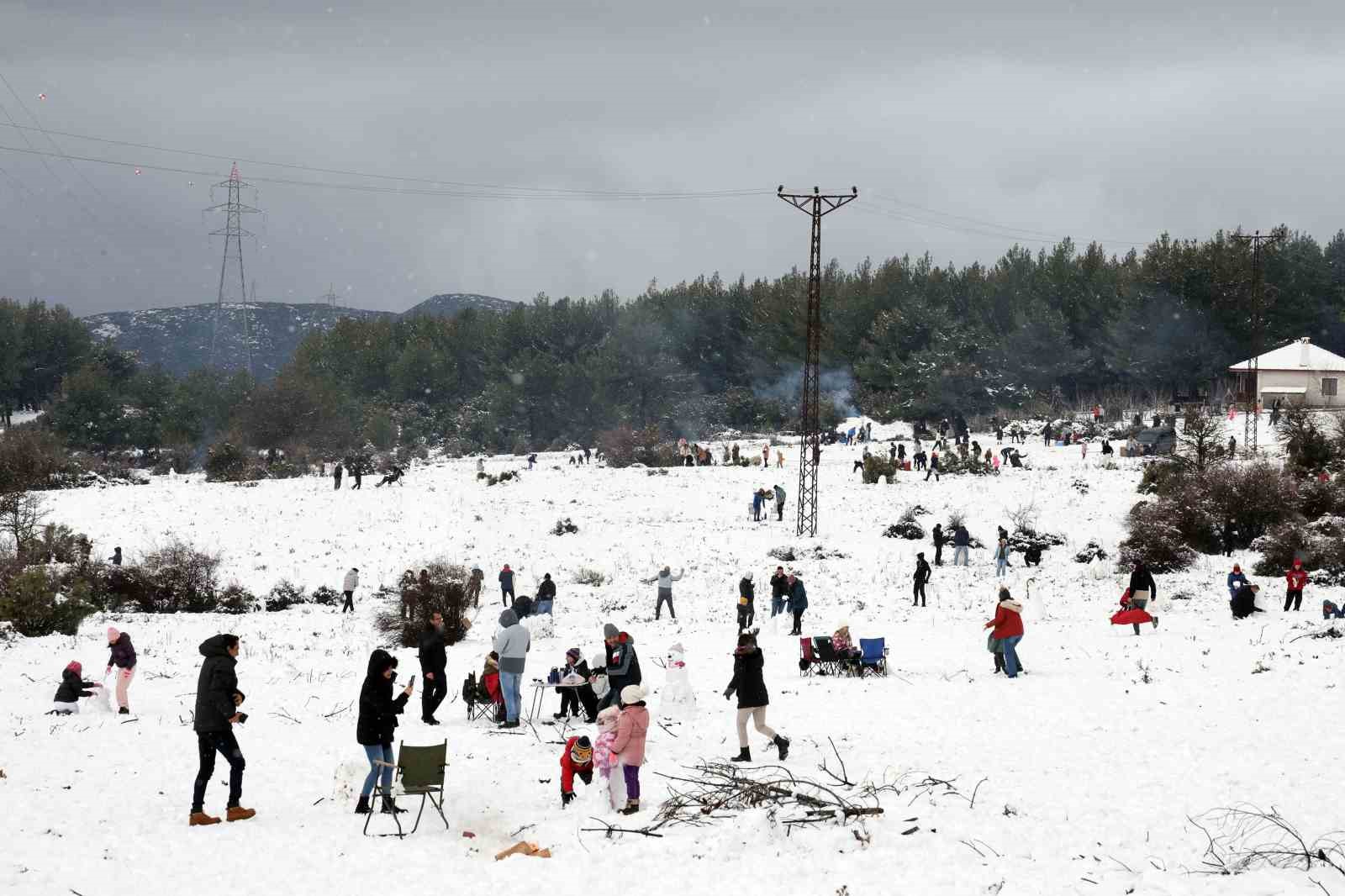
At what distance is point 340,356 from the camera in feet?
282

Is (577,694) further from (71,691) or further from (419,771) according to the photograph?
(71,691)

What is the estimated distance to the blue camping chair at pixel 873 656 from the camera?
17.3 meters

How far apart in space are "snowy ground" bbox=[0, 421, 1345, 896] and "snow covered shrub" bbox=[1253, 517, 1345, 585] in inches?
53.4

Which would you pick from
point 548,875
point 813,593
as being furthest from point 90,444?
point 548,875

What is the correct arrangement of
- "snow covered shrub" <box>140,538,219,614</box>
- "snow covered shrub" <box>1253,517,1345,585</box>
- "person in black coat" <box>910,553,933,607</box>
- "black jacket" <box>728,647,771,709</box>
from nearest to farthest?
"black jacket" <box>728,647,771,709</box> → "person in black coat" <box>910,553,933,607</box> → "snow covered shrub" <box>1253,517,1345,585</box> → "snow covered shrub" <box>140,538,219,614</box>

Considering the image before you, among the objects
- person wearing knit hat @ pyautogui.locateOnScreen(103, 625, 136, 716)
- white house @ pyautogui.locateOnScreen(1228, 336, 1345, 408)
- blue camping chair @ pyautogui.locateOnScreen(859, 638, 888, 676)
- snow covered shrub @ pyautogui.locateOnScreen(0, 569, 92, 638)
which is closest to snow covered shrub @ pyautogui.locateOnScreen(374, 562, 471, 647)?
snow covered shrub @ pyautogui.locateOnScreen(0, 569, 92, 638)

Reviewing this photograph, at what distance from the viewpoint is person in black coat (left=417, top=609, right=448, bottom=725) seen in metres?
13.7

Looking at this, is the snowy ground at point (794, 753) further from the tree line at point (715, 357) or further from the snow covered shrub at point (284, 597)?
the tree line at point (715, 357)

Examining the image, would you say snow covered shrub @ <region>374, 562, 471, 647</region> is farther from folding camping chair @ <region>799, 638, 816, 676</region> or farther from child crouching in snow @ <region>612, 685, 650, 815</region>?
child crouching in snow @ <region>612, 685, 650, 815</region>

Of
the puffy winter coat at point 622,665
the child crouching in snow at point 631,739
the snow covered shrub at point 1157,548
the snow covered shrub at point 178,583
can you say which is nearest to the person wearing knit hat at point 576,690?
the puffy winter coat at point 622,665

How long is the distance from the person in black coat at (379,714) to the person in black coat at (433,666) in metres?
3.29

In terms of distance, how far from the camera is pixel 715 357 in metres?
84.9

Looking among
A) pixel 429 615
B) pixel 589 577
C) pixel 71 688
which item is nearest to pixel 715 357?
pixel 589 577

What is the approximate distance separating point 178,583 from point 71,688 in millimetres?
15758
